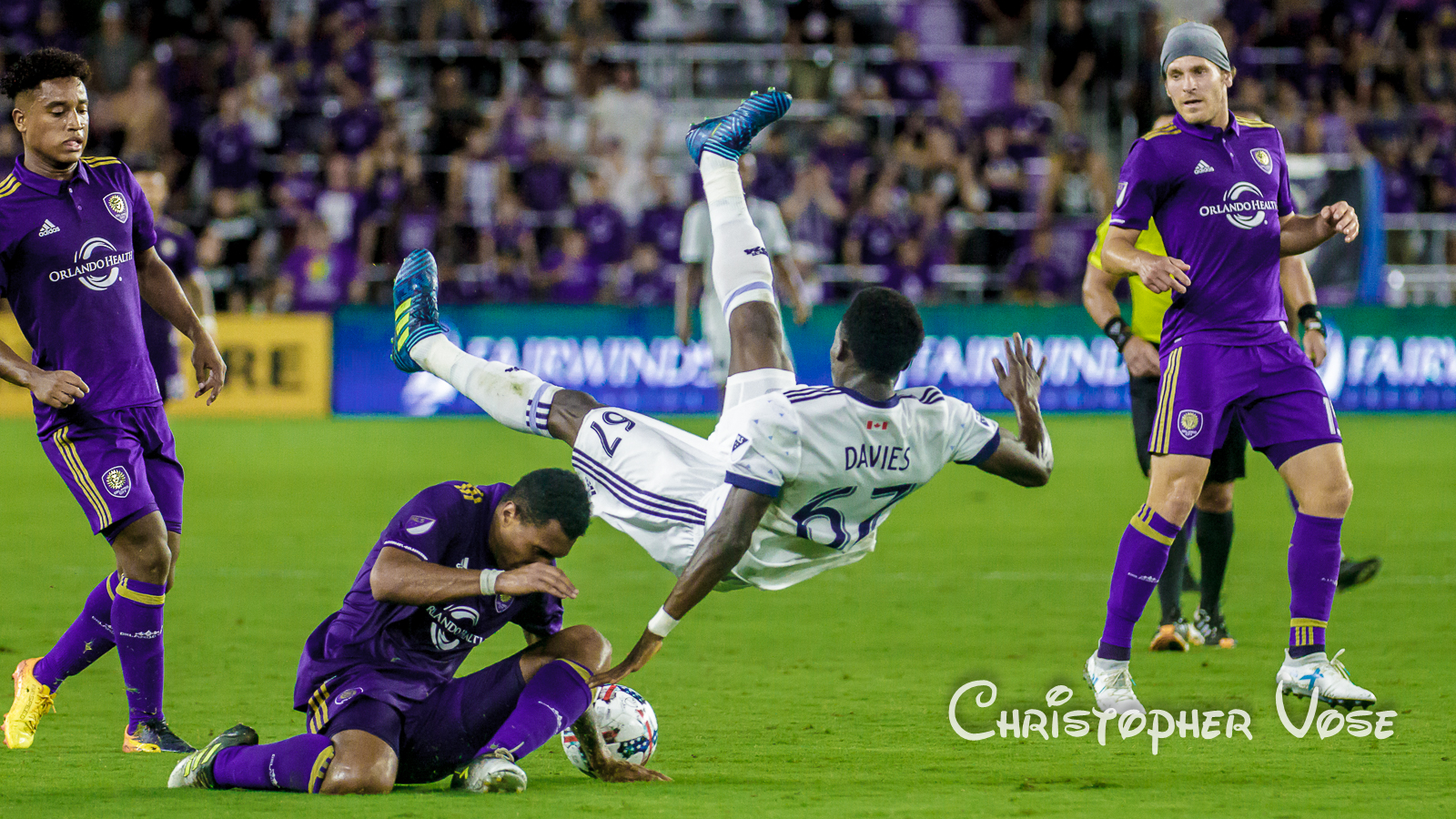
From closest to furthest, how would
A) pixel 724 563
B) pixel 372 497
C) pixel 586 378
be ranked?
pixel 724 563 < pixel 372 497 < pixel 586 378

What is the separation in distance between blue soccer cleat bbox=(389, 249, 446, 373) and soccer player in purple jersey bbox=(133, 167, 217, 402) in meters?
1.98

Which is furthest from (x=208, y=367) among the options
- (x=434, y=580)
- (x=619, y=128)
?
(x=619, y=128)

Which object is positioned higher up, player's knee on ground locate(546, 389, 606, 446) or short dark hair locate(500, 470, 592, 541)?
short dark hair locate(500, 470, 592, 541)

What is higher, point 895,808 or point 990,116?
point 990,116

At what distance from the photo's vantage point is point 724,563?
18.7ft

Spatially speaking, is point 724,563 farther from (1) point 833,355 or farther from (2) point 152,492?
(2) point 152,492

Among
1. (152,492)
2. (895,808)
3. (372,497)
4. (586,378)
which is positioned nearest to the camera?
(895,808)

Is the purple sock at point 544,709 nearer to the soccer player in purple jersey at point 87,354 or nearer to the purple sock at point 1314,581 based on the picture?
the soccer player in purple jersey at point 87,354

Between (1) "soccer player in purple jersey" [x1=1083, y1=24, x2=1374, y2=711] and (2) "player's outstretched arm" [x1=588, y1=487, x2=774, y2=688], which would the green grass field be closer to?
(1) "soccer player in purple jersey" [x1=1083, y1=24, x2=1374, y2=711]

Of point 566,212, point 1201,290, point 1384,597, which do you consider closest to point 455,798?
point 1201,290

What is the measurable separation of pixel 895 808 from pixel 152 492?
2.94 m

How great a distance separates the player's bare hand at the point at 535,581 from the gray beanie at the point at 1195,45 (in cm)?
320

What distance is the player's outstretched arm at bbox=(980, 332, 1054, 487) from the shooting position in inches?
240

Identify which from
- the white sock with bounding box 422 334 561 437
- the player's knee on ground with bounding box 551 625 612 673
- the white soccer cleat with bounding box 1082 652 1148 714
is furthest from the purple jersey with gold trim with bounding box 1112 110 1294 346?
the player's knee on ground with bounding box 551 625 612 673
